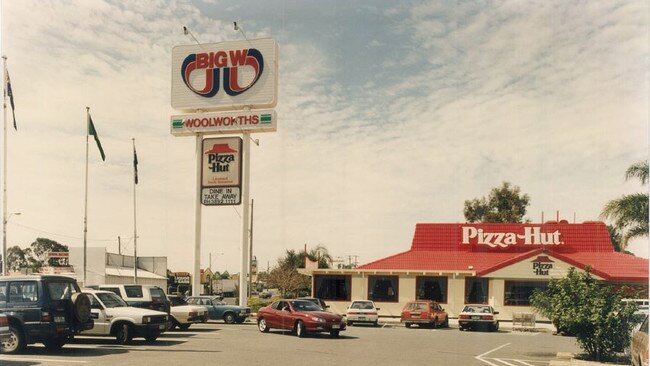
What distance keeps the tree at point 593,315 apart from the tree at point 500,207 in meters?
47.5

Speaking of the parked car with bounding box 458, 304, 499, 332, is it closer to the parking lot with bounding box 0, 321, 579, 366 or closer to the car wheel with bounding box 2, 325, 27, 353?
the parking lot with bounding box 0, 321, 579, 366

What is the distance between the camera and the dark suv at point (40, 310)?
595 inches

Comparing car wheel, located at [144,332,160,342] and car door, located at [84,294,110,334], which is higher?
car door, located at [84,294,110,334]

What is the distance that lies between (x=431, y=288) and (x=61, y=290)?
28.6m

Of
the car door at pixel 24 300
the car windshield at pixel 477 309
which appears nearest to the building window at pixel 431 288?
the car windshield at pixel 477 309

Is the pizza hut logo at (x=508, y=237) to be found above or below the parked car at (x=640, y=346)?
above

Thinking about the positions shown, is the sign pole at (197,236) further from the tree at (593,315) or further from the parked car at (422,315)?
the tree at (593,315)

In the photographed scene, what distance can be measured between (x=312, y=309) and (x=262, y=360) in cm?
796

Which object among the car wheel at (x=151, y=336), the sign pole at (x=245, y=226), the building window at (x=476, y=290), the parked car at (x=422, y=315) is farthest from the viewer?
the building window at (x=476, y=290)

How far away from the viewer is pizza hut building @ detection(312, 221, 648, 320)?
3875 centimetres

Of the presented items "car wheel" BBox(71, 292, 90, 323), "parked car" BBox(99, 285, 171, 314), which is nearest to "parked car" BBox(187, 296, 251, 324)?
"parked car" BBox(99, 285, 171, 314)

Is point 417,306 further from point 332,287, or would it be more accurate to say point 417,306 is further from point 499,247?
point 499,247

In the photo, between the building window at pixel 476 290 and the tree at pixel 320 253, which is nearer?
the building window at pixel 476 290

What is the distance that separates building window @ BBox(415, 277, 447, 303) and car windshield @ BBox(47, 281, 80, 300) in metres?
27.7
